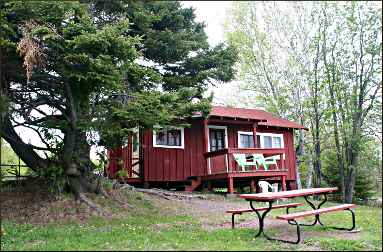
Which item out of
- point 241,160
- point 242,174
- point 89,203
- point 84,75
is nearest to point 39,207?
point 89,203

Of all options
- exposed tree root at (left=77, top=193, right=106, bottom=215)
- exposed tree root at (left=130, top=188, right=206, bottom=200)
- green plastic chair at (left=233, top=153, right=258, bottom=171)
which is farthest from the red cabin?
exposed tree root at (left=77, top=193, right=106, bottom=215)

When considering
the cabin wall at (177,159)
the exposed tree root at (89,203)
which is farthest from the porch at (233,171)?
the exposed tree root at (89,203)

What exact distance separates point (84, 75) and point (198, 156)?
9.15m

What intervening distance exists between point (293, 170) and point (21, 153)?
13.2 metres

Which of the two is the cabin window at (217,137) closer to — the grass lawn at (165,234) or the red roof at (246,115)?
the red roof at (246,115)

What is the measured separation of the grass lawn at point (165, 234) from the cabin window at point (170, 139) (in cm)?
573

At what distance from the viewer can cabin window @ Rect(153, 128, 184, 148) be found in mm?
16080

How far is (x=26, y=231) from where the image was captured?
306 inches

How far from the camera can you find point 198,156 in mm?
16750

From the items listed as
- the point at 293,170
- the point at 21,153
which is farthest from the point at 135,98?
the point at 293,170

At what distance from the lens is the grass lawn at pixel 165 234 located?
6207mm

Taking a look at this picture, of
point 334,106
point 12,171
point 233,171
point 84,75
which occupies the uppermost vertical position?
point 334,106

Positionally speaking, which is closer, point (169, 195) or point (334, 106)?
point (169, 195)

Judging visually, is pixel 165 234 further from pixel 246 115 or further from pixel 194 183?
pixel 246 115
